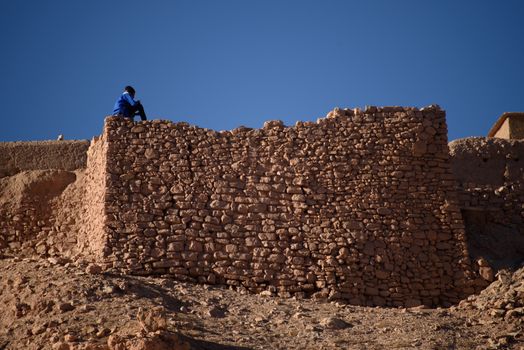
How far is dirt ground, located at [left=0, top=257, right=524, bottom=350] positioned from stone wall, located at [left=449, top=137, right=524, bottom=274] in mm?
1428

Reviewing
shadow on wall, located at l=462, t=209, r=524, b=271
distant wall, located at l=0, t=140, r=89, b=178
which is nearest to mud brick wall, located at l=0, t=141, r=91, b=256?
distant wall, located at l=0, t=140, r=89, b=178

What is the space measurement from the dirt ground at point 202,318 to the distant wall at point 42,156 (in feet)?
11.0

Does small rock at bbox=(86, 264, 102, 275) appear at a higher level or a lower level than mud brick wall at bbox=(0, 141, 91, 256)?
lower

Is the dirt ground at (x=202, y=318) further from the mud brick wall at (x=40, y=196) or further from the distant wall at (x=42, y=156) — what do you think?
the distant wall at (x=42, y=156)

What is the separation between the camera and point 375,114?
12.6m

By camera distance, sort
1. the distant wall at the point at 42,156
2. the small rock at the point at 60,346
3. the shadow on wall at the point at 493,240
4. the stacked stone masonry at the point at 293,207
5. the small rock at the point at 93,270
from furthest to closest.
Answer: the distant wall at the point at 42,156
the shadow on wall at the point at 493,240
the stacked stone masonry at the point at 293,207
the small rock at the point at 93,270
the small rock at the point at 60,346

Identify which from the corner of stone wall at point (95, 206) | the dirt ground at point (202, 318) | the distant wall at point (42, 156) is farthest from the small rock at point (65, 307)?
the distant wall at point (42, 156)

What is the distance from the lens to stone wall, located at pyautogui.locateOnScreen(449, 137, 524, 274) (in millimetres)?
12836

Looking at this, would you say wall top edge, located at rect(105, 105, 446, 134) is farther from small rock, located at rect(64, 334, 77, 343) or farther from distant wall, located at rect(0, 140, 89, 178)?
small rock, located at rect(64, 334, 77, 343)

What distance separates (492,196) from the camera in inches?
540

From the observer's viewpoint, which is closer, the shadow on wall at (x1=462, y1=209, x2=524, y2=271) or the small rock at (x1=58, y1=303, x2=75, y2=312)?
the small rock at (x1=58, y1=303, x2=75, y2=312)

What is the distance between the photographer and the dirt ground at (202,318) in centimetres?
877

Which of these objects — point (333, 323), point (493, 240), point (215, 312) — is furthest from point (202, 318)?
point (493, 240)

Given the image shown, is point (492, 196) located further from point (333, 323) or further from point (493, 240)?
point (333, 323)
